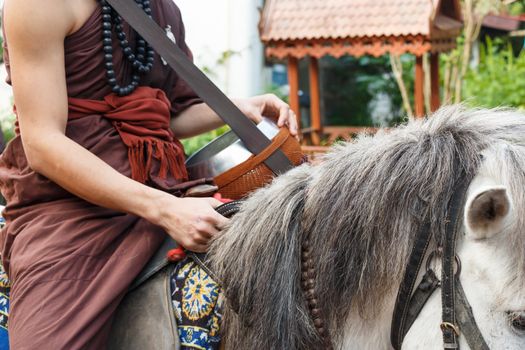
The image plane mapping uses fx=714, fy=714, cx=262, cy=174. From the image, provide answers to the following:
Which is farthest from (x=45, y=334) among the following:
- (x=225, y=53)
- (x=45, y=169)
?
(x=225, y=53)

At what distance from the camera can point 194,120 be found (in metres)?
2.33

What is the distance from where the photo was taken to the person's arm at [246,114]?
7.04 ft

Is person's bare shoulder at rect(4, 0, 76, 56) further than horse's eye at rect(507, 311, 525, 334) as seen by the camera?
Yes

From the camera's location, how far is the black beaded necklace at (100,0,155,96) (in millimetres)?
1831

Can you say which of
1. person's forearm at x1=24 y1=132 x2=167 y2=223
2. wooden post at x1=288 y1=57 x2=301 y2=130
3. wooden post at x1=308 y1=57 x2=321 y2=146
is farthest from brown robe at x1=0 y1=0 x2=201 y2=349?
wooden post at x1=308 y1=57 x2=321 y2=146

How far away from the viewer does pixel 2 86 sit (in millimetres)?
8086

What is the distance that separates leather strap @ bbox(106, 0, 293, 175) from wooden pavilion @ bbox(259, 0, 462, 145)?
433cm

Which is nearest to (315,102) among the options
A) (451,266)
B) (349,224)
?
(349,224)

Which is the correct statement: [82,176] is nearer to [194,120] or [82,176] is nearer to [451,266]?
[194,120]

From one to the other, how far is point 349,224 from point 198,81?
0.61m

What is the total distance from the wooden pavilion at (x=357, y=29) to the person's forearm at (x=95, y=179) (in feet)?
15.2

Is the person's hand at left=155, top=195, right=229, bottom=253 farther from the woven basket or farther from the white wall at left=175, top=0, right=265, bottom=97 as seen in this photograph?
the white wall at left=175, top=0, right=265, bottom=97

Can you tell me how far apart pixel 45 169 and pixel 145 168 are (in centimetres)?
26

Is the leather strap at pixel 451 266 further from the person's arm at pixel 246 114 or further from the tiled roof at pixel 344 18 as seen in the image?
the tiled roof at pixel 344 18
